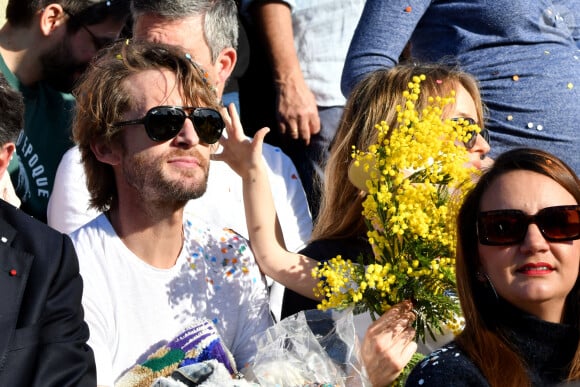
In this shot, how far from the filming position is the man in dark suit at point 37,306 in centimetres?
284

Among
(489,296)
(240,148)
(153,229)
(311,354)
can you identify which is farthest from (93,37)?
(489,296)

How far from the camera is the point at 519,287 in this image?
8.87 ft

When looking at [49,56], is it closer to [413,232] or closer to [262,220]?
[262,220]

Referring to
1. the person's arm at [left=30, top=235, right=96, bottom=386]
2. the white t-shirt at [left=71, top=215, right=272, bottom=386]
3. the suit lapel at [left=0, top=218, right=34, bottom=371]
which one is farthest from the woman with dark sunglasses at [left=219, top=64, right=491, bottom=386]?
the suit lapel at [left=0, top=218, right=34, bottom=371]

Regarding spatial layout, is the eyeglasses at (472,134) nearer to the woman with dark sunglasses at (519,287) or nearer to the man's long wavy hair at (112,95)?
the woman with dark sunglasses at (519,287)

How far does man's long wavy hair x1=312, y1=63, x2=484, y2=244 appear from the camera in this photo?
12.1 feet

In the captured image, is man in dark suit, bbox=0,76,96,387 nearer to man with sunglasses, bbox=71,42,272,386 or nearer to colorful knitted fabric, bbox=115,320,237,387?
colorful knitted fabric, bbox=115,320,237,387

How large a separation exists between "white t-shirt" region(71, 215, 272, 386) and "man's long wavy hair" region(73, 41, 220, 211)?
9.5 inches

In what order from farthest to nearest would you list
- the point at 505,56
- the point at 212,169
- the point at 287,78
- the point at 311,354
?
the point at 287,78
the point at 212,169
the point at 505,56
the point at 311,354

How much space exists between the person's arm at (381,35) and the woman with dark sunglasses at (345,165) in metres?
0.17

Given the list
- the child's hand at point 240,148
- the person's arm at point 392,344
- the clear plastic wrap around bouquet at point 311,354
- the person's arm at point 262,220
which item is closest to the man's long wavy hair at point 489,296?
the person's arm at point 392,344

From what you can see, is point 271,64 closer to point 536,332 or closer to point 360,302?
point 360,302

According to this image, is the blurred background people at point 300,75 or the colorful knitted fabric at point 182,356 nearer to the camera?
the colorful knitted fabric at point 182,356

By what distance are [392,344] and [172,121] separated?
1.13 metres
